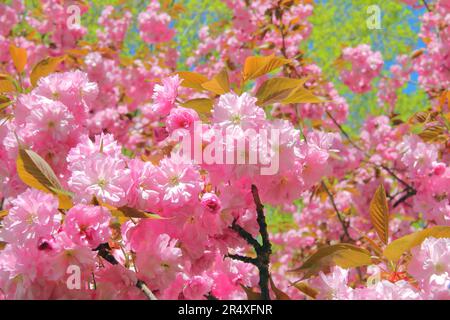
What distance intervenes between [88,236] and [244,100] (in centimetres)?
50

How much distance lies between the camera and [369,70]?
524cm

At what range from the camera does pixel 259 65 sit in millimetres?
1365

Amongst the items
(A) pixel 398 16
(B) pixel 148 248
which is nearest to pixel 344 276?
(B) pixel 148 248

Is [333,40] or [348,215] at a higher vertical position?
[333,40]

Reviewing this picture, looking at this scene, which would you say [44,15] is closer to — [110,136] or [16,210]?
[110,136]

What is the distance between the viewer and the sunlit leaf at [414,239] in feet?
3.51

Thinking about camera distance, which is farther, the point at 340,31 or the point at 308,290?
the point at 340,31

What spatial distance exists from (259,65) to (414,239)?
62 centimetres

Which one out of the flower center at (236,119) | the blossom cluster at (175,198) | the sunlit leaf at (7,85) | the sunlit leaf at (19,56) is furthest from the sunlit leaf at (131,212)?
the sunlit leaf at (19,56)

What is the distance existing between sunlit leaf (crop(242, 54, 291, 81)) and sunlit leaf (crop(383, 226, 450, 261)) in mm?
563

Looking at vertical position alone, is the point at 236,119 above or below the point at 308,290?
above

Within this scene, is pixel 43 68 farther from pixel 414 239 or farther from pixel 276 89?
pixel 414 239

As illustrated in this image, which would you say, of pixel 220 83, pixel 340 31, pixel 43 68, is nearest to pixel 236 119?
pixel 220 83

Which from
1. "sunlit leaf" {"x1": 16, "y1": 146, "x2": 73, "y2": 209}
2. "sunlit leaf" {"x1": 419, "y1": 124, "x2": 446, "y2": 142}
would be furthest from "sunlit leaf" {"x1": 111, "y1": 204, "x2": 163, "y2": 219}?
"sunlit leaf" {"x1": 419, "y1": 124, "x2": 446, "y2": 142}
